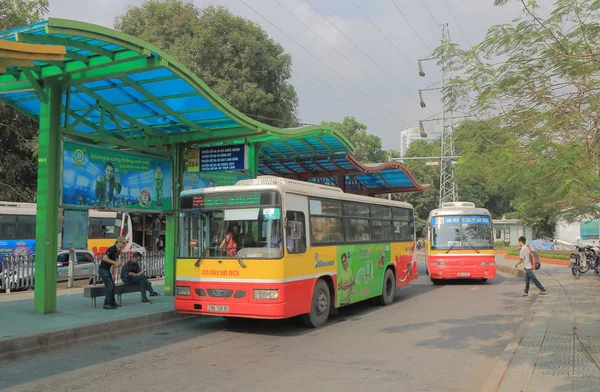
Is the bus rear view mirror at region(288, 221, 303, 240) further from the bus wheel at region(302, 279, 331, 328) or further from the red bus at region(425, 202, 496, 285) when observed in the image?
the red bus at region(425, 202, 496, 285)

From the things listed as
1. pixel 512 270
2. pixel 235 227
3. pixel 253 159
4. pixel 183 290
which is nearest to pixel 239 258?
pixel 235 227

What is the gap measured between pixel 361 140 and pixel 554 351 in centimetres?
4613

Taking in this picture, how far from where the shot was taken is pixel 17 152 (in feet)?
83.5

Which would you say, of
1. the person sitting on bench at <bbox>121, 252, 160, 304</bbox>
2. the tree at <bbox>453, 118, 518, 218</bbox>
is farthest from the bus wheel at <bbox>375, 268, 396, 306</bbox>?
the person sitting on bench at <bbox>121, 252, 160, 304</bbox>

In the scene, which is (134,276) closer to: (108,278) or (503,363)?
(108,278)

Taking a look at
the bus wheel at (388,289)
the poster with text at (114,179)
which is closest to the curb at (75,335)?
the poster with text at (114,179)

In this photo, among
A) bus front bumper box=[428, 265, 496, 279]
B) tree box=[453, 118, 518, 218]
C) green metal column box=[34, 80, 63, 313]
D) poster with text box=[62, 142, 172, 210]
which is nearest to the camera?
tree box=[453, 118, 518, 218]

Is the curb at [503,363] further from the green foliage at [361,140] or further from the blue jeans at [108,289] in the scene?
the green foliage at [361,140]

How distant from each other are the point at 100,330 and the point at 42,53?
479cm

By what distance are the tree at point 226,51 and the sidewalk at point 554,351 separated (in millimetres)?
19174

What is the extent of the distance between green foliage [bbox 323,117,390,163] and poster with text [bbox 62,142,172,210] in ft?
130

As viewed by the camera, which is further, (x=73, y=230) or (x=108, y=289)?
(x=73, y=230)

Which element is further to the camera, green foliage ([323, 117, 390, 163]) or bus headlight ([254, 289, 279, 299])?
green foliage ([323, 117, 390, 163])

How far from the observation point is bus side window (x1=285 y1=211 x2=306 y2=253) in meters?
9.39
